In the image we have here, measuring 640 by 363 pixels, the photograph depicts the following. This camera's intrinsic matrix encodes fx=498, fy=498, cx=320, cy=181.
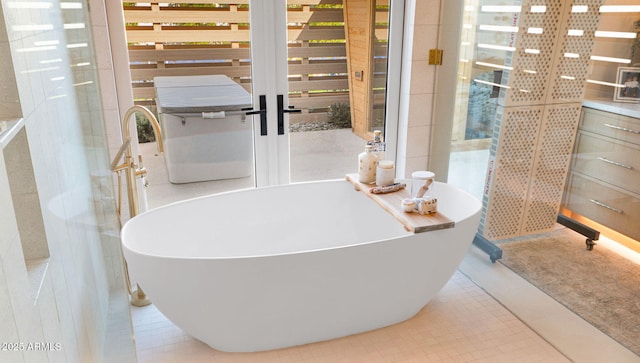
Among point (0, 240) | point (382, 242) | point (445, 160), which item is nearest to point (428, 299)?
point (382, 242)

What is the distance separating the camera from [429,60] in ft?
11.0

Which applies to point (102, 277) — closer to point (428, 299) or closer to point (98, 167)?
point (98, 167)

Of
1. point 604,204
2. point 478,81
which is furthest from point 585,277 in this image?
point 478,81

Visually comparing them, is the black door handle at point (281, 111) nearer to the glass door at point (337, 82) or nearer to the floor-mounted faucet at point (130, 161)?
the glass door at point (337, 82)

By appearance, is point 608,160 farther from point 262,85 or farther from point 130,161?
point 130,161

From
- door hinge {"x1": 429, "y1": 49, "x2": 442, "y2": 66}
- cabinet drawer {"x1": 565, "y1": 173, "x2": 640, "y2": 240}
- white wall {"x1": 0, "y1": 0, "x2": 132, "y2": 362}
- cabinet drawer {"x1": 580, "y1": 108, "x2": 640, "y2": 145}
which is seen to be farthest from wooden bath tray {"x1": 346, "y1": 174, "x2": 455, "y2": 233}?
white wall {"x1": 0, "y1": 0, "x2": 132, "y2": 362}

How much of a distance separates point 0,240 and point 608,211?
252 cm

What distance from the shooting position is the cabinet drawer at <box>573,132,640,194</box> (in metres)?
2.28

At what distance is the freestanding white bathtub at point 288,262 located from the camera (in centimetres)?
211

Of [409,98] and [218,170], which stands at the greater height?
[409,98]

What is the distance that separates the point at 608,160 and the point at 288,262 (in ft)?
5.30

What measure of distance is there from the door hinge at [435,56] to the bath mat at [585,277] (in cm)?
129

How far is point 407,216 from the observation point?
2.45m

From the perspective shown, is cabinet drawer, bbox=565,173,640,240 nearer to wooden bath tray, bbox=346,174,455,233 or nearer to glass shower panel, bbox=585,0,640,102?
glass shower panel, bbox=585,0,640,102
